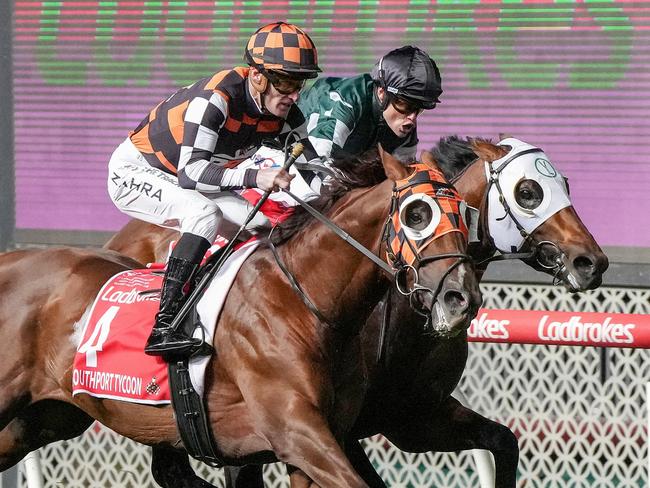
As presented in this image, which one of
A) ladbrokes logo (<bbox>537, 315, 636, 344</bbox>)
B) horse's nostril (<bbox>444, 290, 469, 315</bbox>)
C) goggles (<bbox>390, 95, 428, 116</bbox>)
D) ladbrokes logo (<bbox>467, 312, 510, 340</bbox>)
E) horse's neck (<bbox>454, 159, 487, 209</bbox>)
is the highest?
goggles (<bbox>390, 95, 428, 116</bbox>)

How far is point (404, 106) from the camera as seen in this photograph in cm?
452

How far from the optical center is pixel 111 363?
4.08 meters

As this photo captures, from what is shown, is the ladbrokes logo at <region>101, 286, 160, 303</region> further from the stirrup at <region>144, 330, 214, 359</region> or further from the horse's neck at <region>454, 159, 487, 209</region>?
the horse's neck at <region>454, 159, 487, 209</region>

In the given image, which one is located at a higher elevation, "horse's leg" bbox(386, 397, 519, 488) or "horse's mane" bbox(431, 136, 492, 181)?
"horse's mane" bbox(431, 136, 492, 181)

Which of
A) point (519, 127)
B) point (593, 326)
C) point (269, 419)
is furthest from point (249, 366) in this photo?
point (519, 127)

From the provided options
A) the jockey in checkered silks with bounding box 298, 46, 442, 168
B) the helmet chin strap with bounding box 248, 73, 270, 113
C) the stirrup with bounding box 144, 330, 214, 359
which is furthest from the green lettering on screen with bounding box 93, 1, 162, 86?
the stirrup with bounding box 144, 330, 214, 359

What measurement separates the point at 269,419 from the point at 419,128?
9.59 ft

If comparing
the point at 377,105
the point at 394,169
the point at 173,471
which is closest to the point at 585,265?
the point at 394,169

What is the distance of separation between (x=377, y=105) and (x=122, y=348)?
4.37ft

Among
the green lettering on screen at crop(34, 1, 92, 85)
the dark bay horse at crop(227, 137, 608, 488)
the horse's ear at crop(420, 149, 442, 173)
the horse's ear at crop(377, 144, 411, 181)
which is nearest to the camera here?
the horse's ear at crop(377, 144, 411, 181)

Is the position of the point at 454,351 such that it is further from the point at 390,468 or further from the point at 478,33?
the point at 478,33

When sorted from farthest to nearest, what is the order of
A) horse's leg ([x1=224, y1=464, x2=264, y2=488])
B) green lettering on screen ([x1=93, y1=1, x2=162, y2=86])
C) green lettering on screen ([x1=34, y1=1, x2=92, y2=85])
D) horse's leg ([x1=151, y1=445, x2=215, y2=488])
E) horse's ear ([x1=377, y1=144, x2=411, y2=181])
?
green lettering on screen ([x1=34, y1=1, x2=92, y2=85]), green lettering on screen ([x1=93, y1=1, x2=162, y2=86]), horse's leg ([x1=151, y1=445, x2=215, y2=488]), horse's leg ([x1=224, y1=464, x2=264, y2=488]), horse's ear ([x1=377, y1=144, x2=411, y2=181])

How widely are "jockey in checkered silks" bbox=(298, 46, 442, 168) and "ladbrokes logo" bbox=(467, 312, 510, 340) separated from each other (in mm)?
773

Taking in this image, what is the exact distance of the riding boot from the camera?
386 centimetres
